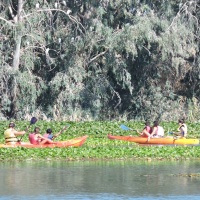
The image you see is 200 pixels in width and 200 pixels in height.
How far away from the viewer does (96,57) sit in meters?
38.4

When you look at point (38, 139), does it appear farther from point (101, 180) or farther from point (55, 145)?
point (101, 180)

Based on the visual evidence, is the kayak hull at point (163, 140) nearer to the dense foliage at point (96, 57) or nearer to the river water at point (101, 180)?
the river water at point (101, 180)

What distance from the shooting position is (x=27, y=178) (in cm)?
1891

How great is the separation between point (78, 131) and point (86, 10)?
8595mm

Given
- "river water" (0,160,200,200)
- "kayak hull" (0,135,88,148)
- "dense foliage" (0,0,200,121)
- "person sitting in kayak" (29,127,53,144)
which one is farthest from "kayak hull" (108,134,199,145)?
"dense foliage" (0,0,200,121)

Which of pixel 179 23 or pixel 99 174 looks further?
pixel 179 23

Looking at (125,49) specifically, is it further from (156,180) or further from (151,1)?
(156,180)

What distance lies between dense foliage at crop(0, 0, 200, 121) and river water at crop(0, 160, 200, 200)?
48.1ft

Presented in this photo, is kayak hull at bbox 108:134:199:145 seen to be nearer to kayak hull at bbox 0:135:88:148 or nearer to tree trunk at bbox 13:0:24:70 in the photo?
kayak hull at bbox 0:135:88:148

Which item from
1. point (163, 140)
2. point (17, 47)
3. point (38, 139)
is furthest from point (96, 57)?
point (38, 139)

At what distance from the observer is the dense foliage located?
119ft

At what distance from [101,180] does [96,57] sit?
20158 mm

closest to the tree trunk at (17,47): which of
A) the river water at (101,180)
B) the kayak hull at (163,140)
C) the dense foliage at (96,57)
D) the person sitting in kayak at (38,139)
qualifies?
the dense foliage at (96,57)

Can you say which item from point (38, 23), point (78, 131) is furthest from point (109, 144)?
point (38, 23)
